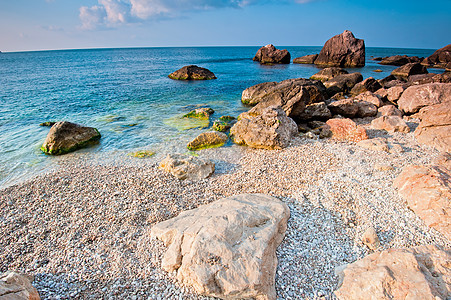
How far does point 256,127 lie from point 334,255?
29.7 ft

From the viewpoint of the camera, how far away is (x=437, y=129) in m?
13.2

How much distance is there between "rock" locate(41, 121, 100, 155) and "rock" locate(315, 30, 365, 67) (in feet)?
237

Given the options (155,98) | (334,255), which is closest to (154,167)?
(334,255)

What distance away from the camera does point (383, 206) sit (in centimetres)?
804

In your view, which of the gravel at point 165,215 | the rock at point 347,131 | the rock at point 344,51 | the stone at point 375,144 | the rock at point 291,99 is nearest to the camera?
the gravel at point 165,215

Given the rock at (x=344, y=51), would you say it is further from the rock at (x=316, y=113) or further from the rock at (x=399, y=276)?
the rock at (x=399, y=276)

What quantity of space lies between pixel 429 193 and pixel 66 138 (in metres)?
18.0

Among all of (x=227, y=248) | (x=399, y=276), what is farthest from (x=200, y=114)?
(x=399, y=276)

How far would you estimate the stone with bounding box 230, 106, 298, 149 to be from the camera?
13.4 metres

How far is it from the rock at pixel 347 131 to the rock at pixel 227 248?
9.28 metres

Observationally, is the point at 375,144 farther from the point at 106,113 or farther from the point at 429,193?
the point at 106,113

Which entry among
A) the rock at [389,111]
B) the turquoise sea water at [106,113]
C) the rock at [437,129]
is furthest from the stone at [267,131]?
the rock at [389,111]

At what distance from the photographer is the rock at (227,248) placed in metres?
4.99

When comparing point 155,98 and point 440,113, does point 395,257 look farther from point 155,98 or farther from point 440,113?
point 155,98
